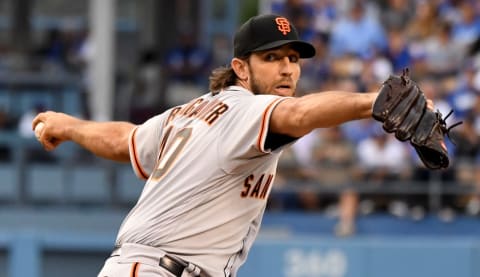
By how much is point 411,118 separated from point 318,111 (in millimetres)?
337

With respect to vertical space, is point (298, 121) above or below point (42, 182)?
above

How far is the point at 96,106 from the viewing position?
13.0m

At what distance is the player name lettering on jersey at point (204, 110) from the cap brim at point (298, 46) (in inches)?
11.5

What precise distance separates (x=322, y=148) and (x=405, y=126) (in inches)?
299

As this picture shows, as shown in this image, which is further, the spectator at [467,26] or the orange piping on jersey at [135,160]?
the spectator at [467,26]

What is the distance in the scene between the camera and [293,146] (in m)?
11.5

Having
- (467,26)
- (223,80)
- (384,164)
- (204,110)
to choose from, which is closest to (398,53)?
(467,26)

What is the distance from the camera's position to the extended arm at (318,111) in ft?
13.6

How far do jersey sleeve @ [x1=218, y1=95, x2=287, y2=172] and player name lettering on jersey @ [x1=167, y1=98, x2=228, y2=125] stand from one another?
97 mm

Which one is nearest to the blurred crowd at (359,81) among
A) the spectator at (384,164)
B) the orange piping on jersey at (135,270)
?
the spectator at (384,164)

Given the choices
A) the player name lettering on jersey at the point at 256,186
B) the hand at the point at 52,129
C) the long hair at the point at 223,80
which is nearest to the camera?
the player name lettering on jersey at the point at 256,186

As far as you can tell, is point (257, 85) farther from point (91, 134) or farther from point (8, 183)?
point (8, 183)

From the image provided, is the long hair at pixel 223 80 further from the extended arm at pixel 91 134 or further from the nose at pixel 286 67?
the extended arm at pixel 91 134

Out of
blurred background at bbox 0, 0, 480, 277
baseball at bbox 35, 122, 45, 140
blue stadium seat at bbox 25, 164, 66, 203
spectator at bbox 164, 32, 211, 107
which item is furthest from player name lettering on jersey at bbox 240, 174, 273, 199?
spectator at bbox 164, 32, 211, 107
